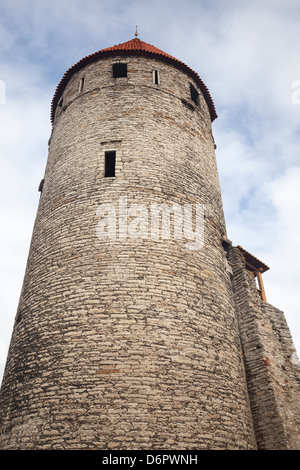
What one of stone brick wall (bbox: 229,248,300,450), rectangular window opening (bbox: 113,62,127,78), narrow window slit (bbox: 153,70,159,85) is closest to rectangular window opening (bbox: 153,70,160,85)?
narrow window slit (bbox: 153,70,159,85)

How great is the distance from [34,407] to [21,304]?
2490mm

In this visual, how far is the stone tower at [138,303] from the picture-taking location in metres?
6.02

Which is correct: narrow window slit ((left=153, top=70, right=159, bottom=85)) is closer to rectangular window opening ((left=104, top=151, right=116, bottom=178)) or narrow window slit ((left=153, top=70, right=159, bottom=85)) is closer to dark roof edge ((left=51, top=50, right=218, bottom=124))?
dark roof edge ((left=51, top=50, right=218, bottom=124))

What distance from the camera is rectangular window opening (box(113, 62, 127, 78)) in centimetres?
1086

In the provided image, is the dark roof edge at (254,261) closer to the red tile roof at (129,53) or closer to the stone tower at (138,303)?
the stone tower at (138,303)

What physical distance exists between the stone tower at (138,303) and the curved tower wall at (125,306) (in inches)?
1.0

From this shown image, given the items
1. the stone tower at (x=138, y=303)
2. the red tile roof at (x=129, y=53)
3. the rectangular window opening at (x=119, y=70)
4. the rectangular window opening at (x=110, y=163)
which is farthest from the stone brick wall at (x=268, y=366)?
the rectangular window opening at (x=119, y=70)

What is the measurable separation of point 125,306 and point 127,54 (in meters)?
7.68

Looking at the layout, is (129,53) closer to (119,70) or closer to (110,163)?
(119,70)

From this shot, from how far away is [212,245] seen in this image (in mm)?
8789

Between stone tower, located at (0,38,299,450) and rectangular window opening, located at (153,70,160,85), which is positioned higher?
rectangular window opening, located at (153,70,160,85)

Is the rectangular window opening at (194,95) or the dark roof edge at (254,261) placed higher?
the rectangular window opening at (194,95)

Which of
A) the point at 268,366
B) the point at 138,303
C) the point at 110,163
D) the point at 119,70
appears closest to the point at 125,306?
the point at 138,303

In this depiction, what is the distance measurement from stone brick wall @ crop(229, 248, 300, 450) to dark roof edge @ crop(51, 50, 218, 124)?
18.1 feet
